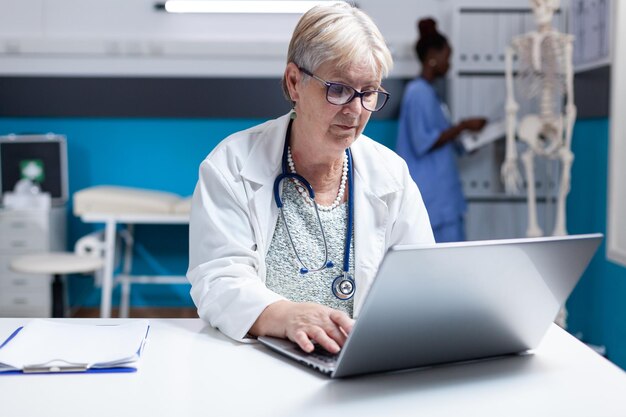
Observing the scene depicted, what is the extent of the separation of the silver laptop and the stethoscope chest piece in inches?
15.8

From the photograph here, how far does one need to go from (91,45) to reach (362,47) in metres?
3.33

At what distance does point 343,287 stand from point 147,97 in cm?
321

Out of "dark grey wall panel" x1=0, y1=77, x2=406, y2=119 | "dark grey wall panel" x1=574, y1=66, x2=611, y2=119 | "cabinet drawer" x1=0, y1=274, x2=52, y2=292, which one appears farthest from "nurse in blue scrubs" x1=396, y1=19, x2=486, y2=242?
"cabinet drawer" x1=0, y1=274, x2=52, y2=292

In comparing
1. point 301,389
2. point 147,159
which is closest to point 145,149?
point 147,159

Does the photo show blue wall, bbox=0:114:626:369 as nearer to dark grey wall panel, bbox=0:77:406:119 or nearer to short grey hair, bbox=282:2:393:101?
dark grey wall panel, bbox=0:77:406:119

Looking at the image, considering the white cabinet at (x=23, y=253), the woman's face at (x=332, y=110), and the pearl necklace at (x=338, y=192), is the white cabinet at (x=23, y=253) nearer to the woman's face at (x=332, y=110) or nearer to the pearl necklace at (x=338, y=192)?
the pearl necklace at (x=338, y=192)

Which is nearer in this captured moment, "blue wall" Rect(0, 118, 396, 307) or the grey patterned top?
the grey patterned top

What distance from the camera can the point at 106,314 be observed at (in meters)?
4.12

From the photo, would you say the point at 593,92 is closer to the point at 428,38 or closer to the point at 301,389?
the point at 428,38

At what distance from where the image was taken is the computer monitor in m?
4.35

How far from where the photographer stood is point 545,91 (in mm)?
3650

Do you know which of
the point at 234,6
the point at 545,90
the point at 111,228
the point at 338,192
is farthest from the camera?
the point at 234,6

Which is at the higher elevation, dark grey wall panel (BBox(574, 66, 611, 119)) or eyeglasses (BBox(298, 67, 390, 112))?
dark grey wall panel (BBox(574, 66, 611, 119))

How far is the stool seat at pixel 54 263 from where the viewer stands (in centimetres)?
371
